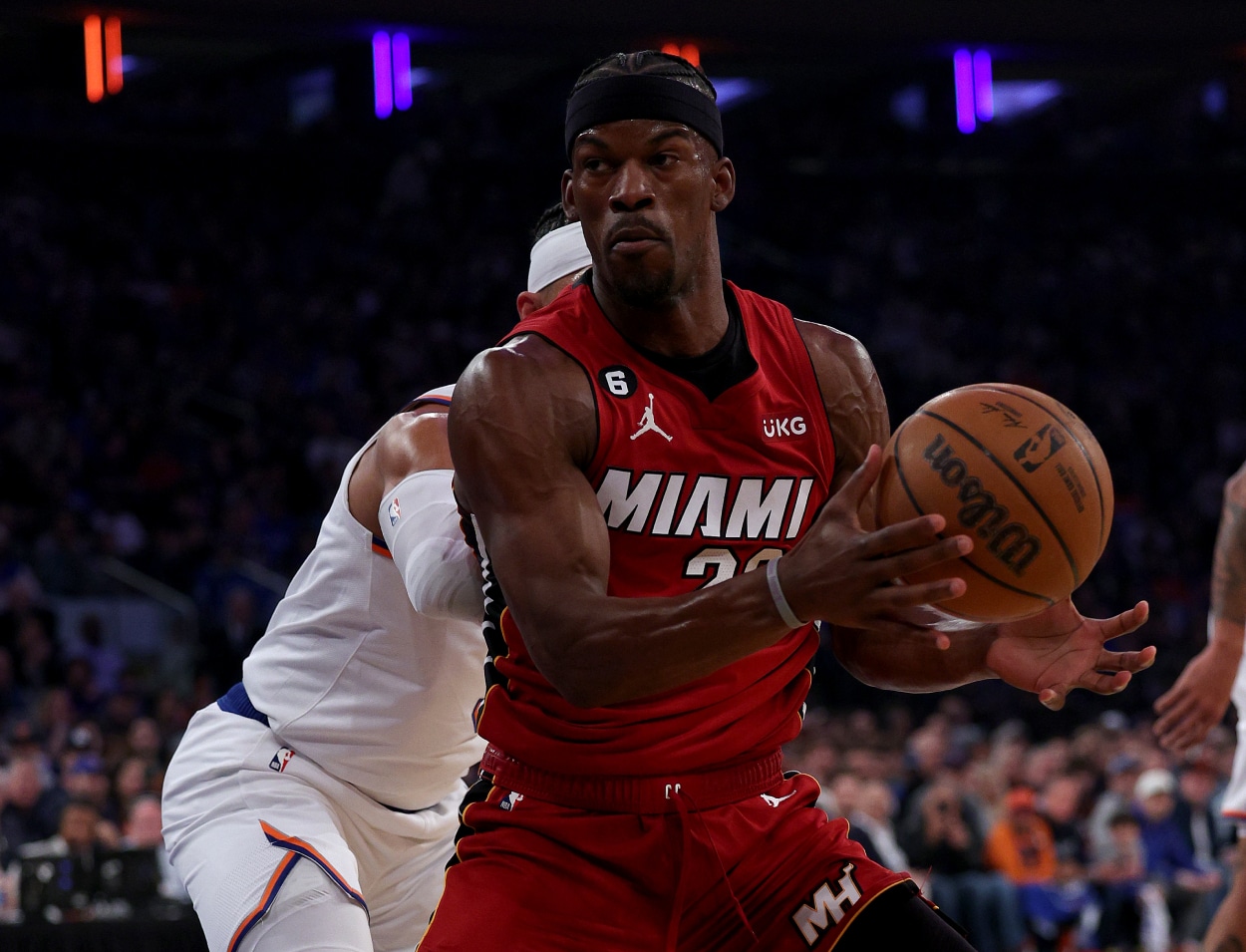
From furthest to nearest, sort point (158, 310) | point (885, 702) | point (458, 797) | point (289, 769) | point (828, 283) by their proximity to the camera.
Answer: point (828, 283) < point (158, 310) < point (885, 702) < point (458, 797) < point (289, 769)

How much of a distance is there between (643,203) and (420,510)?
800 millimetres

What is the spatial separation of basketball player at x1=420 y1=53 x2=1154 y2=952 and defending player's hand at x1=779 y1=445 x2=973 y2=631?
0.93 ft

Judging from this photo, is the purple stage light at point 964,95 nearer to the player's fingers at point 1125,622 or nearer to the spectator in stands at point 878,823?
the spectator in stands at point 878,823

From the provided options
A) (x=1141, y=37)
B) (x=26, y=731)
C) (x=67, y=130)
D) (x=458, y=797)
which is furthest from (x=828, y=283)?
(x=458, y=797)

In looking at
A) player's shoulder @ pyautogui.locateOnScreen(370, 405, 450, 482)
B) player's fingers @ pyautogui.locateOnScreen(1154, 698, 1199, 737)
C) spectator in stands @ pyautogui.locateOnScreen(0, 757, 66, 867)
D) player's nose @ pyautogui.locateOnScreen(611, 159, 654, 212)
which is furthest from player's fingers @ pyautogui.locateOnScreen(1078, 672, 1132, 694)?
spectator in stands @ pyautogui.locateOnScreen(0, 757, 66, 867)

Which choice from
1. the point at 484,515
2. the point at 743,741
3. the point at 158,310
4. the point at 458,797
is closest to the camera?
the point at 484,515

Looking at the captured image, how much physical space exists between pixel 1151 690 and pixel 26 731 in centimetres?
930

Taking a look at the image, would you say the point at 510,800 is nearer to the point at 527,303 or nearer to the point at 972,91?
the point at 527,303

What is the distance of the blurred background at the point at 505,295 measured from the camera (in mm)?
10016

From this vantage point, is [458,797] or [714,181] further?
[458,797]

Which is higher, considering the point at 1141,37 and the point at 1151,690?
the point at 1141,37

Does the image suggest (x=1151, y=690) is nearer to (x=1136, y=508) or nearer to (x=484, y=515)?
(x=1136, y=508)

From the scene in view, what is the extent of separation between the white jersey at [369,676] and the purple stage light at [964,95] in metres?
16.2

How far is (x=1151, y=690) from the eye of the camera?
45.3 ft
